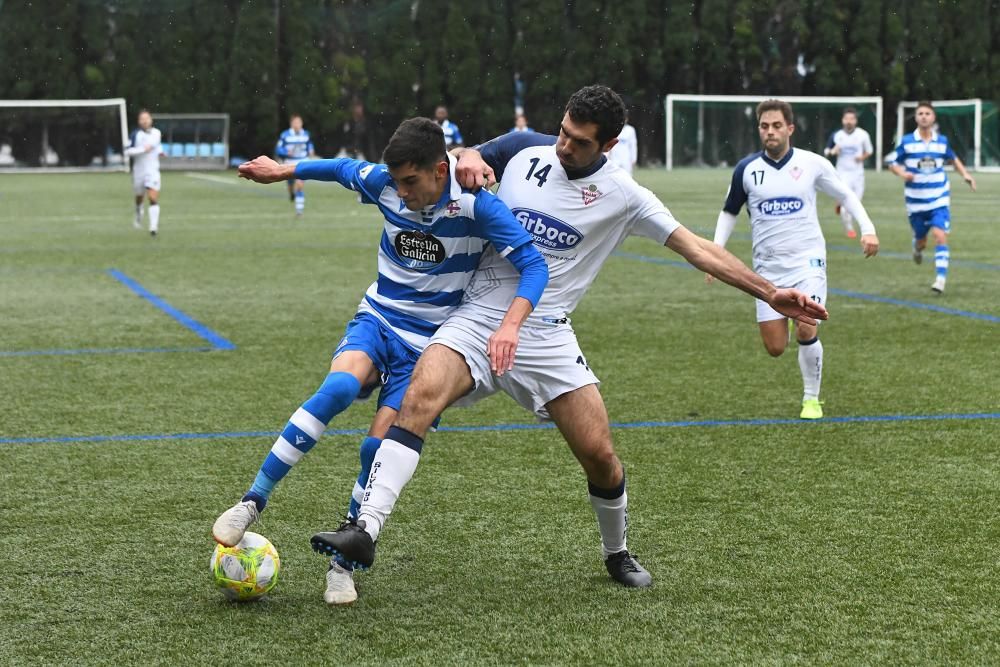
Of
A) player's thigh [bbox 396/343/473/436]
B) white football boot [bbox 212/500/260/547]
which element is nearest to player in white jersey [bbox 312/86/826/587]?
player's thigh [bbox 396/343/473/436]

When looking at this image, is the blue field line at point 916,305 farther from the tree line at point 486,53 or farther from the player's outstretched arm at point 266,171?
the tree line at point 486,53

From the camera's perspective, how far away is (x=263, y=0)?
189ft

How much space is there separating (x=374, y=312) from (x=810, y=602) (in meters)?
1.82

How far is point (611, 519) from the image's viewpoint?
5000 millimetres

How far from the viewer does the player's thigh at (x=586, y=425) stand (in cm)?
485

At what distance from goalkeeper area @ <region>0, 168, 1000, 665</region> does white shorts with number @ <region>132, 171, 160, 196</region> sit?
411 inches

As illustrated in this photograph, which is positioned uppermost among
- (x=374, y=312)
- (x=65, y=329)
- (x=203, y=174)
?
(x=374, y=312)

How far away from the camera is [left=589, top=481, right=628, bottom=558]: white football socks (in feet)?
16.4

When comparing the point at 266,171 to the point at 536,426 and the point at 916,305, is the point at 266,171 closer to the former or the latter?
the point at 536,426

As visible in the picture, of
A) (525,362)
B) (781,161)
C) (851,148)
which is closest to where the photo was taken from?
(525,362)

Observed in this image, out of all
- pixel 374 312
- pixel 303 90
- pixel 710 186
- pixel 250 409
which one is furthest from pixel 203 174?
pixel 374 312

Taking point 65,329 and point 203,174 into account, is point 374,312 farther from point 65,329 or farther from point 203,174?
point 203,174

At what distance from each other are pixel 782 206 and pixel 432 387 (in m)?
4.72

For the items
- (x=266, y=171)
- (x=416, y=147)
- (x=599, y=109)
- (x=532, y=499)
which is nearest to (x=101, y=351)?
(x=532, y=499)
